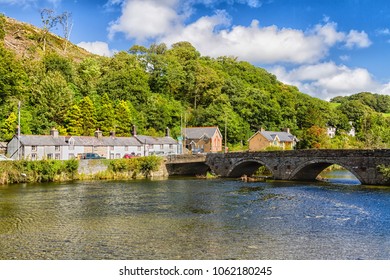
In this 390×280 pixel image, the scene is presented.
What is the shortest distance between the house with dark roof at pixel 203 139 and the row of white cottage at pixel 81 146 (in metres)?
9.04

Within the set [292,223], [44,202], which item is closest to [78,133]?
[44,202]

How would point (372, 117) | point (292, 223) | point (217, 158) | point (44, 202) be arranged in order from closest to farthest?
point (292, 223) < point (44, 202) < point (217, 158) < point (372, 117)

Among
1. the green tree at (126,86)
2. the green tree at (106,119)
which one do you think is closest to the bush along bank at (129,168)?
the green tree at (106,119)

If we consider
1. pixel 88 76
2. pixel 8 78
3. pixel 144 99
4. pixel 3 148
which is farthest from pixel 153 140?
pixel 88 76

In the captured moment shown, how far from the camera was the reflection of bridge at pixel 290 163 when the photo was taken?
42094mm

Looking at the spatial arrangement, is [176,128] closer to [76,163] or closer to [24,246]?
[76,163]

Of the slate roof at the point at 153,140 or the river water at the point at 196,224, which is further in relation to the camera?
the slate roof at the point at 153,140

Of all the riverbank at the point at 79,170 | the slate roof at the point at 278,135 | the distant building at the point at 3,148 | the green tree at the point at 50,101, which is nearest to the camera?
the riverbank at the point at 79,170

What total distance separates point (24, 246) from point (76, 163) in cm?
3349

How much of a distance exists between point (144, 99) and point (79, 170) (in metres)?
40.2

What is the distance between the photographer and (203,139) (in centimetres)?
8556

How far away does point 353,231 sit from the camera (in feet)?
71.2

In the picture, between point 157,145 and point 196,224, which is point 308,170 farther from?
point 157,145

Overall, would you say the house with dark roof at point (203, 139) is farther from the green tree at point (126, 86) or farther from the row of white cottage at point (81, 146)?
the green tree at point (126, 86)
